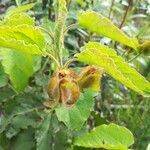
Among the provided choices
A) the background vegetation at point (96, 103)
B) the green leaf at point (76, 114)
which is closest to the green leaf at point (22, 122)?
the background vegetation at point (96, 103)

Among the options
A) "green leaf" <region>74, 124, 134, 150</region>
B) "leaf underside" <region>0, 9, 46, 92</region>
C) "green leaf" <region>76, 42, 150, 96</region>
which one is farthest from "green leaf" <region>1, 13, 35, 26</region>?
"green leaf" <region>74, 124, 134, 150</region>

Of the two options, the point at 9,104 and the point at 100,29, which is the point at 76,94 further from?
the point at 9,104

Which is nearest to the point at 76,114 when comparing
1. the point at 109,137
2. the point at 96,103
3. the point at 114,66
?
the point at 109,137

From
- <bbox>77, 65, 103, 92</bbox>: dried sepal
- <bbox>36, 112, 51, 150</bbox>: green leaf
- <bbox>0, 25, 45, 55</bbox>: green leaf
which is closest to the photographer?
<bbox>0, 25, 45, 55</bbox>: green leaf

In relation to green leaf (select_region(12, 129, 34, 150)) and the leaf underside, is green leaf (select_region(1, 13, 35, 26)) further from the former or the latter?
green leaf (select_region(12, 129, 34, 150))

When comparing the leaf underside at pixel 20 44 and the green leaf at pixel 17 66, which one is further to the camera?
the green leaf at pixel 17 66

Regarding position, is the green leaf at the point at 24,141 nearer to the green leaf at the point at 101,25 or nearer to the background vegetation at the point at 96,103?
the background vegetation at the point at 96,103

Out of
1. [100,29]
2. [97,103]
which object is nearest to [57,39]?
[100,29]
